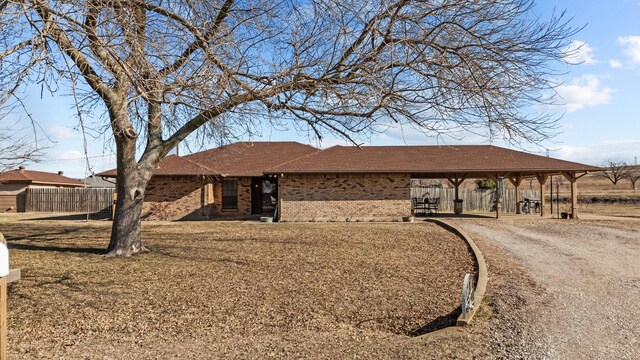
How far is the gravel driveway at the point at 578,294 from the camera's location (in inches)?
214

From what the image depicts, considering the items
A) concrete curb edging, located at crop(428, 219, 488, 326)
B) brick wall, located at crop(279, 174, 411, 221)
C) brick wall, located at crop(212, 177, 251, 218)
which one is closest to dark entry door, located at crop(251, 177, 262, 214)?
brick wall, located at crop(212, 177, 251, 218)

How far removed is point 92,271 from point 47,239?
670 cm

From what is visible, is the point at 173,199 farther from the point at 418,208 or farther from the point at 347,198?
the point at 418,208

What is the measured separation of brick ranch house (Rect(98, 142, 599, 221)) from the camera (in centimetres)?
2191

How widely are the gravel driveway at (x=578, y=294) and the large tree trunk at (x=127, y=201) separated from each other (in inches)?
308

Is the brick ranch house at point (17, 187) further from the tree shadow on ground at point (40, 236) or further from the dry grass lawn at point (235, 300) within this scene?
the dry grass lawn at point (235, 300)

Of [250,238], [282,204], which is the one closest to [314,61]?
[250,238]

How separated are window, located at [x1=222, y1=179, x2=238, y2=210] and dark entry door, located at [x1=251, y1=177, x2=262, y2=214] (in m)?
0.84

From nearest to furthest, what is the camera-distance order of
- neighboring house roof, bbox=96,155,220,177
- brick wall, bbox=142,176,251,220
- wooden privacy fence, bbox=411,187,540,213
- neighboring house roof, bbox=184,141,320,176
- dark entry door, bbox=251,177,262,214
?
neighboring house roof, bbox=96,155,220,177, brick wall, bbox=142,176,251,220, neighboring house roof, bbox=184,141,320,176, dark entry door, bbox=251,177,262,214, wooden privacy fence, bbox=411,187,540,213

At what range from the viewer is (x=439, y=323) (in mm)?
6219

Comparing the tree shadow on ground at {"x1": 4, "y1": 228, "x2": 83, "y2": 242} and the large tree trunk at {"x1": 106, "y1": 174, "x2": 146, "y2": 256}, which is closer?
the large tree trunk at {"x1": 106, "y1": 174, "x2": 146, "y2": 256}

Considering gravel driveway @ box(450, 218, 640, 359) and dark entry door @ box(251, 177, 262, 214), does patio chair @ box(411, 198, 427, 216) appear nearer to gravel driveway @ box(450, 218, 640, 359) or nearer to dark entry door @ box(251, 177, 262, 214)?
dark entry door @ box(251, 177, 262, 214)

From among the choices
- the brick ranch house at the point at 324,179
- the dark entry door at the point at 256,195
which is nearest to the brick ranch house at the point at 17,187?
the brick ranch house at the point at 324,179

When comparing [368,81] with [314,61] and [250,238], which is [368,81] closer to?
[314,61]
